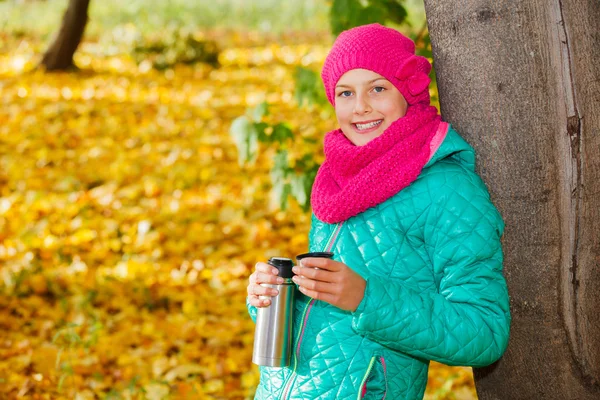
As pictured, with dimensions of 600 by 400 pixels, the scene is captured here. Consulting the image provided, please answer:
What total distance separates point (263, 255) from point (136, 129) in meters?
3.27

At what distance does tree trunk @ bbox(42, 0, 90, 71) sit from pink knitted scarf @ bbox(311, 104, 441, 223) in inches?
352

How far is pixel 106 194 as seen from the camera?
582cm

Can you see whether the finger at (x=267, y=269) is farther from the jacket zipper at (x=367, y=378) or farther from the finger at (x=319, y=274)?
the jacket zipper at (x=367, y=378)

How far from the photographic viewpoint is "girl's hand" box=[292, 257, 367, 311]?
1.51 m

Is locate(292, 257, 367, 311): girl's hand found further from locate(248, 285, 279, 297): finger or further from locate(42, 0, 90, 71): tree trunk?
locate(42, 0, 90, 71): tree trunk

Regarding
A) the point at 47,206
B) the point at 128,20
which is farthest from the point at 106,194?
the point at 128,20

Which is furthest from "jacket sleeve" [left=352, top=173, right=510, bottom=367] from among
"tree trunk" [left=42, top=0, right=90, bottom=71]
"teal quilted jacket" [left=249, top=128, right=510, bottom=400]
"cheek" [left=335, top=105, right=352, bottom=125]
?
"tree trunk" [left=42, top=0, right=90, bottom=71]

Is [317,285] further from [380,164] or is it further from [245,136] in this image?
[245,136]

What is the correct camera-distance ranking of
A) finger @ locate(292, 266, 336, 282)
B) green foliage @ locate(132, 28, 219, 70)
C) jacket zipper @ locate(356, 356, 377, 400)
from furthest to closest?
green foliage @ locate(132, 28, 219, 70) → jacket zipper @ locate(356, 356, 377, 400) → finger @ locate(292, 266, 336, 282)

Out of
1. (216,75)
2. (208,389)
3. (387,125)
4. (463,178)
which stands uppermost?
(216,75)

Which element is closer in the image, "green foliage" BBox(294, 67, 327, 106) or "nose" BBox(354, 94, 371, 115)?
"nose" BBox(354, 94, 371, 115)

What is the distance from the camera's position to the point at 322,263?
1507 mm

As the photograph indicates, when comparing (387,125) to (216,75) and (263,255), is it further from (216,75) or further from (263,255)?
(216,75)

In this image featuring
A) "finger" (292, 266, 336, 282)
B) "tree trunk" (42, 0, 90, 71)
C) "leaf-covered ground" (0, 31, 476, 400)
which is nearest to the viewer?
"finger" (292, 266, 336, 282)
